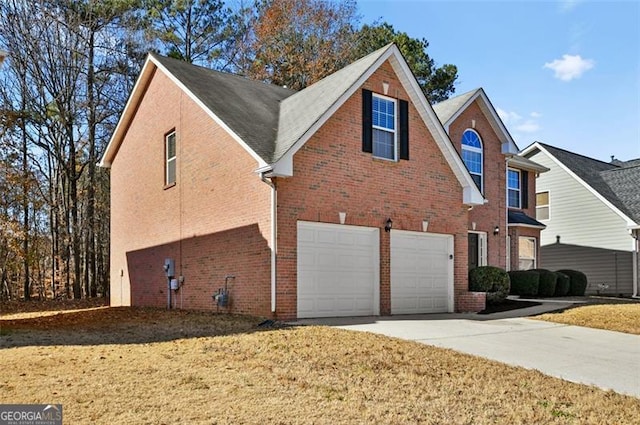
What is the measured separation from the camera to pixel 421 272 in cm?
1518

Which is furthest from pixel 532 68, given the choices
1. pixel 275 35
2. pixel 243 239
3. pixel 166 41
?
pixel 166 41

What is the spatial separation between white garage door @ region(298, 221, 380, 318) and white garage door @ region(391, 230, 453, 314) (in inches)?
28.9

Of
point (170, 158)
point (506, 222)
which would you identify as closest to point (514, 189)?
→ point (506, 222)

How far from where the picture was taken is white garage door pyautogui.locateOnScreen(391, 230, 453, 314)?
14.6 m

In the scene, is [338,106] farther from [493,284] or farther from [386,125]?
[493,284]

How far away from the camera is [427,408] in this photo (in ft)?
18.5

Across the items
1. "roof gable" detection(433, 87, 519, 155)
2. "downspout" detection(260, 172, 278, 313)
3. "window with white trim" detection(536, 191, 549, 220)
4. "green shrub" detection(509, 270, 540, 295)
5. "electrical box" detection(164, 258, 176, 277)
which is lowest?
"green shrub" detection(509, 270, 540, 295)

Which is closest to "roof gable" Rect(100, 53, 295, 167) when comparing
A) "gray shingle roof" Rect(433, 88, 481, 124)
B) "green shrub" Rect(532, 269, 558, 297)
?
"gray shingle roof" Rect(433, 88, 481, 124)

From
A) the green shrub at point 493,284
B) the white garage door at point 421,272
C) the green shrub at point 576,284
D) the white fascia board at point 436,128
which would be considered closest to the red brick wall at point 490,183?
the green shrub at point 576,284

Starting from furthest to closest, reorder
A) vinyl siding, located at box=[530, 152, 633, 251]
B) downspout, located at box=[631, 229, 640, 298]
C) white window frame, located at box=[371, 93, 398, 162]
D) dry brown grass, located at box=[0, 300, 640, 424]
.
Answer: vinyl siding, located at box=[530, 152, 633, 251], downspout, located at box=[631, 229, 640, 298], white window frame, located at box=[371, 93, 398, 162], dry brown grass, located at box=[0, 300, 640, 424]

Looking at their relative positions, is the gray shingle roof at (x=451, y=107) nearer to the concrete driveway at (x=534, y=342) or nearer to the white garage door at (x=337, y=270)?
the white garage door at (x=337, y=270)

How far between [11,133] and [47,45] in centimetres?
446

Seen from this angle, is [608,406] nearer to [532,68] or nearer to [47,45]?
[532,68]

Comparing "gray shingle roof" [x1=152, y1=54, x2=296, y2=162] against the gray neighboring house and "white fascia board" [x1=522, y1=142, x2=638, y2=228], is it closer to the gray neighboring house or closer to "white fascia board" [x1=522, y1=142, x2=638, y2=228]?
"white fascia board" [x1=522, y1=142, x2=638, y2=228]
